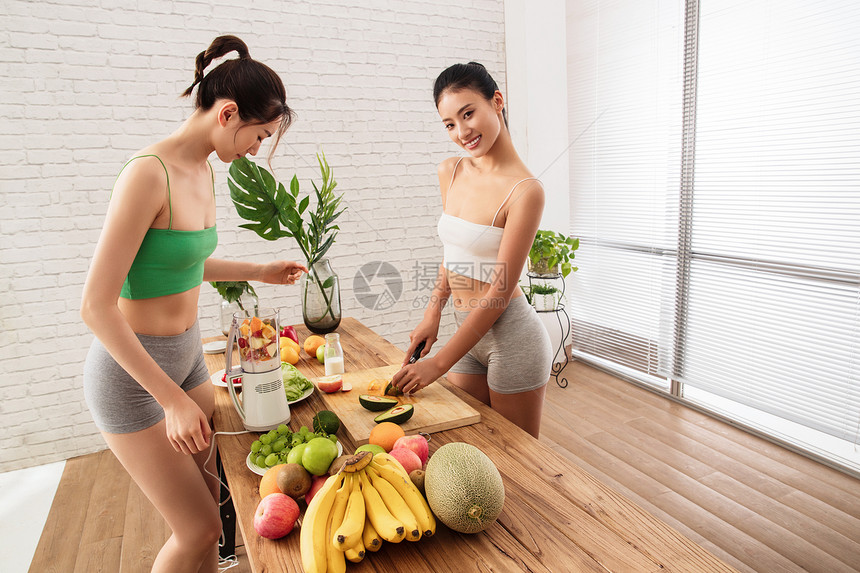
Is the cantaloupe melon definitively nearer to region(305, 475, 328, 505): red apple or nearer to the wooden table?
the wooden table

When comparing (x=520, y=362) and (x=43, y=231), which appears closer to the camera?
(x=520, y=362)

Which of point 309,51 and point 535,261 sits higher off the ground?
point 309,51

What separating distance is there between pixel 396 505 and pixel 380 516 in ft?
0.12

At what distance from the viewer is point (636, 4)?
3.49 metres

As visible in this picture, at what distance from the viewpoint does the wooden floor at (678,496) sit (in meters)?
2.14

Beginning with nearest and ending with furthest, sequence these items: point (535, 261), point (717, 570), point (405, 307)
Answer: point (717, 570)
point (535, 261)
point (405, 307)

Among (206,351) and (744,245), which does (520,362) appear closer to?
(206,351)

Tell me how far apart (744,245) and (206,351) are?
9.48ft

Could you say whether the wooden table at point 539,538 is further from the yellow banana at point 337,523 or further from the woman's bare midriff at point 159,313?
the woman's bare midriff at point 159,313

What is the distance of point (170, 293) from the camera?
1273 millimetres

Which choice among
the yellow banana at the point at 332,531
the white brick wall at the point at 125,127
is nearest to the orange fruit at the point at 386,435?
the yellow banana at the point at 332,531

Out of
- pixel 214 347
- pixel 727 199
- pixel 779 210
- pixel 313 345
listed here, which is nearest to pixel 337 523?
pixel 313 345

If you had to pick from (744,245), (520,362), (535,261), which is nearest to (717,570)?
(520,362)

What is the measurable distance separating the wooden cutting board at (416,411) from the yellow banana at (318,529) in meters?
0.32
